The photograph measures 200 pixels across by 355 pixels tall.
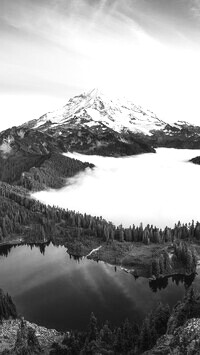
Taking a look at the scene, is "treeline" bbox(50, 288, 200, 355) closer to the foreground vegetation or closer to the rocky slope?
the foreground vegetation

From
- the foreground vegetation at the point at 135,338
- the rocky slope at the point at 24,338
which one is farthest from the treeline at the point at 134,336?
the rocky slope at the point at 24,338

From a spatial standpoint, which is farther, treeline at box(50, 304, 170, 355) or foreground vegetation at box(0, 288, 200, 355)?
treeline at box(50, 304, 170, 355)

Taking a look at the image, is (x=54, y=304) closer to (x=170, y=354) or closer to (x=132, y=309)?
(x=132, y=309)

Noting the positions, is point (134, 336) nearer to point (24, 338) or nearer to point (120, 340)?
point (120, 340)

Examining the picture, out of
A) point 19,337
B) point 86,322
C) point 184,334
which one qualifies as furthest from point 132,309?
point 184,334

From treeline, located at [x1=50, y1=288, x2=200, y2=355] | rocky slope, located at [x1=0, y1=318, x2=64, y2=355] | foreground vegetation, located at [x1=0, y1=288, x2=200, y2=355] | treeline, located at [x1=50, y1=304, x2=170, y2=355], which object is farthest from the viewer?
rocky slope, located at [x1=0, y1=318, x2=64, y2=355]

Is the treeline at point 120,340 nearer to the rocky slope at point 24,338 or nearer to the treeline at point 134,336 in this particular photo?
the treeline at point 134,336

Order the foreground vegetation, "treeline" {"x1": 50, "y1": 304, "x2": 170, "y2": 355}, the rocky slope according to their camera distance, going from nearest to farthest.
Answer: the foreground vegetation
"treeline" {"x1": 50, "y1": 304, "x2": 170, "y2": 355}
the rocky slope

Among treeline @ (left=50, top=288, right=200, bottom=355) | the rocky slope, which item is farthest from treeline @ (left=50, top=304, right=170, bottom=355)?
the rocky slope
